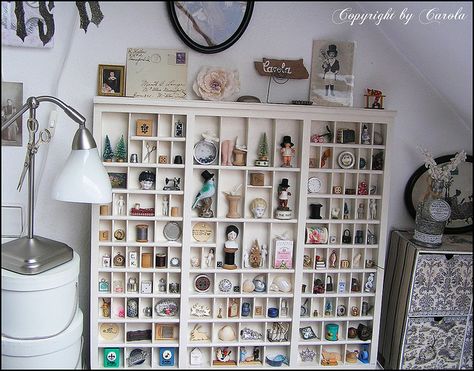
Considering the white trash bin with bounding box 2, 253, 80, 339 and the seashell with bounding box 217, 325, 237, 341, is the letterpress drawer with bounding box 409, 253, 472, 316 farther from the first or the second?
the white trash bin with bounding box 2, 253, 80, 339

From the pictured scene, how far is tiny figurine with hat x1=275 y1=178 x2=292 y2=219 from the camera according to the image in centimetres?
198

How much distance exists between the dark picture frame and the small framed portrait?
1.20 m

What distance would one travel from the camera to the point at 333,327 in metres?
2.09

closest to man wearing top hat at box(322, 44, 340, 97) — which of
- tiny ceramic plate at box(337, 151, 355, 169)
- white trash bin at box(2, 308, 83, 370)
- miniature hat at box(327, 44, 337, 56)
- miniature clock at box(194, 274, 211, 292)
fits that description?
miniature hat at box(327, 44, 337, 56)

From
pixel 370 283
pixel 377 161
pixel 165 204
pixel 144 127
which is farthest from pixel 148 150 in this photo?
pixel 370 283

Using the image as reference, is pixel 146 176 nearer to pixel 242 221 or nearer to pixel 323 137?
pixel 242 221

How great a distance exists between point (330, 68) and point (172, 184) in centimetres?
75

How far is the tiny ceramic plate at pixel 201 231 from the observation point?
201cm

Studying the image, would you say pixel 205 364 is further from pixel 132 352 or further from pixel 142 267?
pixel 142 267

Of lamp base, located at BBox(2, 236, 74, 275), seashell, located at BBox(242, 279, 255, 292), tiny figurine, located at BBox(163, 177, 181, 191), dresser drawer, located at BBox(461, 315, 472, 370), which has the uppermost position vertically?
tiny figurine, located at BBox(163, 177, 181, 191)

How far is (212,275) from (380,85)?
39.1 inches

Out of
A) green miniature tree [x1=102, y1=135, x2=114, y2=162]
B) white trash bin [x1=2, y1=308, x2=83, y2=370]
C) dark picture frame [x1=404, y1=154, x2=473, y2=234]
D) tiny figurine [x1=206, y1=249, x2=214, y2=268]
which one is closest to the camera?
white trash bin [x1=2, y1=308, x2=83, y2=370]

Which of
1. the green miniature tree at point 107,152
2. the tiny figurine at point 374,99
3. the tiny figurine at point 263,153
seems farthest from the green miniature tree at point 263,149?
the green miniature tree at point 107,152

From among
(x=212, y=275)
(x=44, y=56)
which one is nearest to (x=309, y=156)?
(x=212, y=275)
